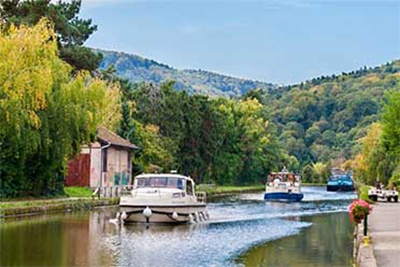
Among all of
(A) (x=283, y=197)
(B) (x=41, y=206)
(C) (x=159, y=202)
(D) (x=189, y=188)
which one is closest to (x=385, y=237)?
(C) (x=159, y=202)

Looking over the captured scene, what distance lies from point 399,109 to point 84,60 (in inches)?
918

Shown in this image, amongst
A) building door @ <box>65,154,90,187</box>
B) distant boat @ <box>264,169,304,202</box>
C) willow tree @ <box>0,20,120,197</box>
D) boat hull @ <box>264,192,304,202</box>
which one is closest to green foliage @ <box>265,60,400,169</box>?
distant boat @ <box>264,169,304,202</box>

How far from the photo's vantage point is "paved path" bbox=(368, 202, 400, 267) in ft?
62.8

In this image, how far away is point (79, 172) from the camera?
60.8 metres

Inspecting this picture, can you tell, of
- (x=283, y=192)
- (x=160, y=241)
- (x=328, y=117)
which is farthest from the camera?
(x=328, y=117)

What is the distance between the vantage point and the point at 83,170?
60875mm

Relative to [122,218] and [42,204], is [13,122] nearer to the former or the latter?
[42,204]

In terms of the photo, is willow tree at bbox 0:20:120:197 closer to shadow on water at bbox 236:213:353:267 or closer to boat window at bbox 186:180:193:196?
boat window at bbox 186:180:193:196

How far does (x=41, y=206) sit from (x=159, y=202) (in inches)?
247

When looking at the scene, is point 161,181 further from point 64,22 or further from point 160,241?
point 64,22

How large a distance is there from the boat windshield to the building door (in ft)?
79.8

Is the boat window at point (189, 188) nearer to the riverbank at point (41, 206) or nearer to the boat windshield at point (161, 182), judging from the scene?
the boat windshield at point (161, 182)

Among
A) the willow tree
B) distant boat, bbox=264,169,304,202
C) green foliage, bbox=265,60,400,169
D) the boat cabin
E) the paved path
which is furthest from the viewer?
green foliage, bbox=265,60,400,169

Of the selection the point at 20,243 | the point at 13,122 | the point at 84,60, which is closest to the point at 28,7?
the point at 84,60
